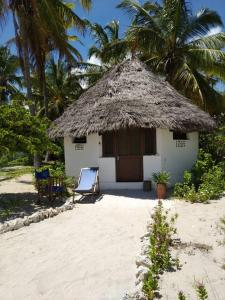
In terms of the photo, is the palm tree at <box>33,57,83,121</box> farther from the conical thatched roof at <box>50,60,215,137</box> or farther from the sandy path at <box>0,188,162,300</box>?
the sandy path at <box>0,188,162,300</box>

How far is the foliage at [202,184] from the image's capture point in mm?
9852

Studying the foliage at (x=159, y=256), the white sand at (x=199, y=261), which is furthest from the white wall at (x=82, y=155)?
the foliage at (x=159, y=256)

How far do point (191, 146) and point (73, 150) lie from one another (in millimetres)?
4507

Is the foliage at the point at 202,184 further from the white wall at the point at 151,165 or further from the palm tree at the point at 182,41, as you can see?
the palm tree at the point at 182,41

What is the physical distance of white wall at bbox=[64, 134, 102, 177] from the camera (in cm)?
1249

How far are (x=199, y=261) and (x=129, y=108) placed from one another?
7.37 m

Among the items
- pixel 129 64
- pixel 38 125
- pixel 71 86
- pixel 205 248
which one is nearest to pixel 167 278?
pixel 205 248

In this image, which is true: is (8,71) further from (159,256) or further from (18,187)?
(159,256)

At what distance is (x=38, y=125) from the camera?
1000 centimetres

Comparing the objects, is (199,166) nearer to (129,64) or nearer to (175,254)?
(129,64)

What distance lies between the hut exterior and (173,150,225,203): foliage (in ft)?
3.25

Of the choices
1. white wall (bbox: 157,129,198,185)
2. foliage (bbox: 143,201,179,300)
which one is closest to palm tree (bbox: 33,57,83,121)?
white wall (bbox: 157,129,198,185)

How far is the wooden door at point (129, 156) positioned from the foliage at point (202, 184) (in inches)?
63.0

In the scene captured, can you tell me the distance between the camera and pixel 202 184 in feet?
34.8
